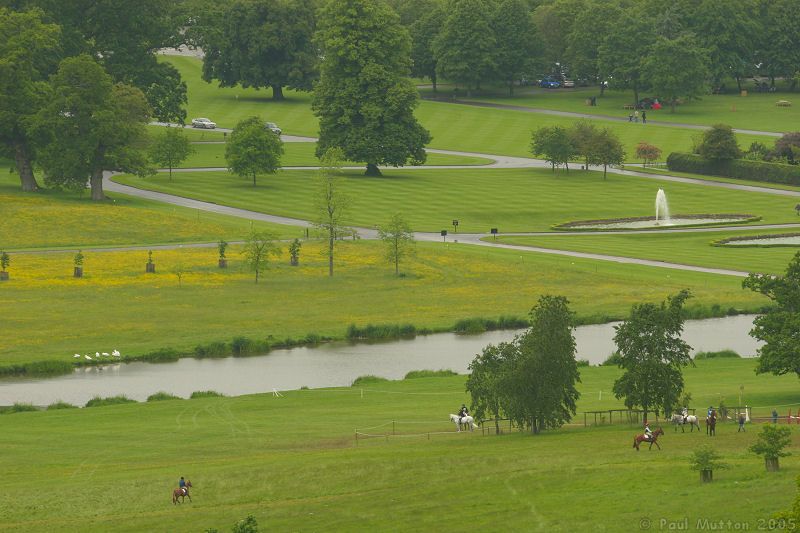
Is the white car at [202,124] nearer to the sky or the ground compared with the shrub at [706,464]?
nearer to the sky

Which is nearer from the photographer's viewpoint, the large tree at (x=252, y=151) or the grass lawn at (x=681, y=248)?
the grass lawn at (x=681, y=248)

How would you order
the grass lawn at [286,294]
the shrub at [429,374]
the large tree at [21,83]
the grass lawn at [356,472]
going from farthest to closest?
the large tree at [21,83]
the grass lawn at [286,294]
the shrub at [429,374]
the grass lawn at [356,472]

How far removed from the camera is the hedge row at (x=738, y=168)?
531 feet

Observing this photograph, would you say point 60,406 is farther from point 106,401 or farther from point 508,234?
point 508,234

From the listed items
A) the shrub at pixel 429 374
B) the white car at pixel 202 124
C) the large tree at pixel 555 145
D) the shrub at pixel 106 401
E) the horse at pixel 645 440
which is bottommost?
the shrub at pixel 106 401

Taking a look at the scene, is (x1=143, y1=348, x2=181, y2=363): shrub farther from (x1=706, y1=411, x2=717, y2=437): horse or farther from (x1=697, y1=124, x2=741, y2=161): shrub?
(x1=697, y1=124, x2=741, y2=161): shrub

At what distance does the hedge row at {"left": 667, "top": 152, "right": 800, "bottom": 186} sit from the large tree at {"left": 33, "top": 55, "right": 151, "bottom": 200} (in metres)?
64.1

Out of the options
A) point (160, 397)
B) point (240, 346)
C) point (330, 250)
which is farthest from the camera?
point (330, 250)

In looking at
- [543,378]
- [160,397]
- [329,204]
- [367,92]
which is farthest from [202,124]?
[543,378]

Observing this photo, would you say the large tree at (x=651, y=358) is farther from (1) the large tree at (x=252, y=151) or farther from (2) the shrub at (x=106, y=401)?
(1) the large tree at (x=252, y=151)

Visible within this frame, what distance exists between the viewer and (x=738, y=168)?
545ft

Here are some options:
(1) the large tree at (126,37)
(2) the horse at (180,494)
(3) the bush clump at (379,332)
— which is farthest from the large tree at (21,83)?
(2) the horse at (180,494)

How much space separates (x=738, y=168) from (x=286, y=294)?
7935 cm

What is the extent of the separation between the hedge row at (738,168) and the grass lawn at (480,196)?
8378 millimetres
